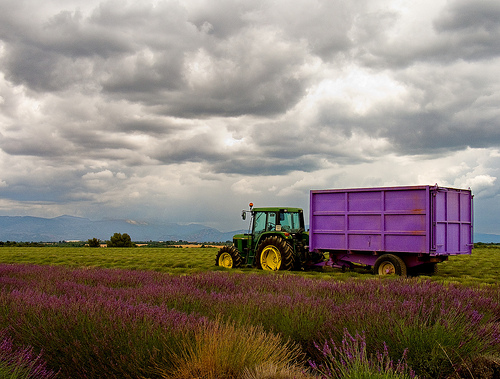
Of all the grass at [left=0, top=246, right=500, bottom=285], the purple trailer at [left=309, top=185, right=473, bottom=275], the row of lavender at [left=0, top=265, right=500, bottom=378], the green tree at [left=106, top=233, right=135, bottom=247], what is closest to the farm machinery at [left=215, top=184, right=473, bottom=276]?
the purple trailer at [left=309, top=185, right=473, bottom=275]

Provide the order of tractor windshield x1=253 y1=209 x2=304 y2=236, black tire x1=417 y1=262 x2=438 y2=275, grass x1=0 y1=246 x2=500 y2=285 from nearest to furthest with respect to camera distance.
→ 1. grass x1=0 y1=246 x2=500 y2=285
2. black tire x1=417 y1=262 x2=438 y2=275
3. tractor windshield x1=253 y1=209 x2=304 y2=236

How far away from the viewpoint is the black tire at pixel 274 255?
47.1ft

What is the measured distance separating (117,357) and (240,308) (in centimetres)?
204

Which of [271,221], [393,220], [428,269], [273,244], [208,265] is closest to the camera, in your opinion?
[393,220]

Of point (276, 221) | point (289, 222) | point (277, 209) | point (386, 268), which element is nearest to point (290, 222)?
point (289, 222)

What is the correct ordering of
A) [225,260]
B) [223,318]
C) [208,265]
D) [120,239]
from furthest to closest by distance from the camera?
[120,239] < [208,265] < [225,260] < [223,318]

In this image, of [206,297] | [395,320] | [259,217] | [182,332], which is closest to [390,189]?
[259,217]

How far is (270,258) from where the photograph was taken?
Result: 15.1m

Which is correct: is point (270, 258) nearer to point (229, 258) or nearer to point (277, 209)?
point (277, 209)

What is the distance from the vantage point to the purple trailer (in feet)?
41.4

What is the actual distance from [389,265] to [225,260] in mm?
6060

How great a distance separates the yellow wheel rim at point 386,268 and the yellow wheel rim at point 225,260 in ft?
17.8

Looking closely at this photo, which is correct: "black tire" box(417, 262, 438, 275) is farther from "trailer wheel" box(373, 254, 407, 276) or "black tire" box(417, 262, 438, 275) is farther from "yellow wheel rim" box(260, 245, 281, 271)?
"yellow wheel rim" box(260, 245, 281, 271)

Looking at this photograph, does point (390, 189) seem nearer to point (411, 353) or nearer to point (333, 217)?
point (333, 217)
